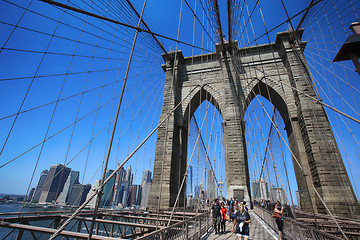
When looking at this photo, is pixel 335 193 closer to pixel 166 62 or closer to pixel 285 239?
pixel 285 239

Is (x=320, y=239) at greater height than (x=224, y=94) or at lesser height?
lesser

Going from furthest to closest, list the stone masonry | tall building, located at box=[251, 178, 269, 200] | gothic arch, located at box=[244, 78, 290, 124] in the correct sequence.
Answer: gothic arch, located at box=[244, 78, 290, 124], tall building, located at box=[251, 178, 269, 200], the stone masonry

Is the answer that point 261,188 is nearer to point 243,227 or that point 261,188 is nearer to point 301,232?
point 301,232

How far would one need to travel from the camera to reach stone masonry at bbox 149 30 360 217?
9734 mm

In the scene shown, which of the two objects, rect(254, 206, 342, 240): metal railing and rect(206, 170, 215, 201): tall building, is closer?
rect(254, 206, 342, 240): metal railing

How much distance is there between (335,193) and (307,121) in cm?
423

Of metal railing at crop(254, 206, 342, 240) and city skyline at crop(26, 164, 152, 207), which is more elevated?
city skyline at crop(26, 164, 152, 207)

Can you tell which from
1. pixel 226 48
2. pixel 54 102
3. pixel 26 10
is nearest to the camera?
pixel 26 10

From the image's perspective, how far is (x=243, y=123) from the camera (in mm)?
13672

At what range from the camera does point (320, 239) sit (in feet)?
10.7

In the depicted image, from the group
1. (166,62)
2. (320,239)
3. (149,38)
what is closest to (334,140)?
(320,239)

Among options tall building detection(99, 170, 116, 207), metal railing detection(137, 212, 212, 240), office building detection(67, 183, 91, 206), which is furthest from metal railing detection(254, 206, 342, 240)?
tall building detection(99, 170, 116, 207)

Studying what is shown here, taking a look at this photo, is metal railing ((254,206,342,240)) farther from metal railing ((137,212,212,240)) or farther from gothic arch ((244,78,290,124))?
gothic arch ((244,78,290,124))

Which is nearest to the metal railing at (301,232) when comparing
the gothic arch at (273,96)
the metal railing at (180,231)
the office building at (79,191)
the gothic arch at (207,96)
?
the metal railing at (180,231)
